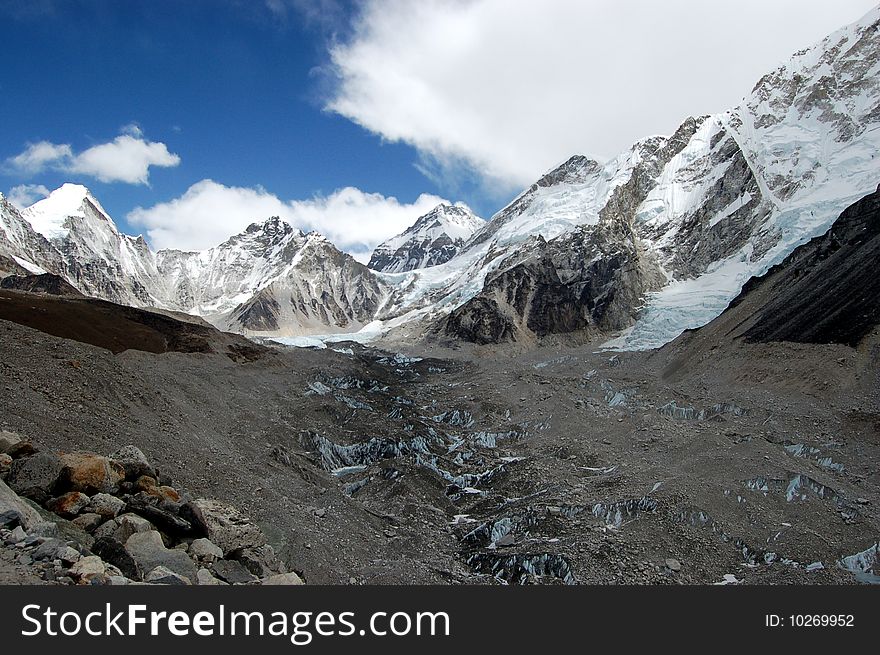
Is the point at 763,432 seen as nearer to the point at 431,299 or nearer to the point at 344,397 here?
the point at 344,397

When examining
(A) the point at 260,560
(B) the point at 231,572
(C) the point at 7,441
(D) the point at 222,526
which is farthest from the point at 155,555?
(C) the point at 7,441

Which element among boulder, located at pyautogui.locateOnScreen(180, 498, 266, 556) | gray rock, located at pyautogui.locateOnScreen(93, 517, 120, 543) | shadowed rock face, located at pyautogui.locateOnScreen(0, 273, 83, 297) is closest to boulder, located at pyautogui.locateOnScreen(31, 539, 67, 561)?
gray rock, located at pyautogui.locateOnScreen(93, 517, 120, 543)

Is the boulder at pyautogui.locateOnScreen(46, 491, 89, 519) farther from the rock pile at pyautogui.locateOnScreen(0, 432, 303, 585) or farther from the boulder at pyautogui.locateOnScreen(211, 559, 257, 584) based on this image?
the boulder at pyautogui.locateOnScreen(211, 559, 257, 584)

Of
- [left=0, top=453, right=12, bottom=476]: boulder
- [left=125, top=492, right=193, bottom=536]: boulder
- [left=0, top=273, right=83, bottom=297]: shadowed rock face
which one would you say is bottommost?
[left=125, top=492, right=193, bottom=536]: boulder

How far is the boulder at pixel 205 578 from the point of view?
10930mm

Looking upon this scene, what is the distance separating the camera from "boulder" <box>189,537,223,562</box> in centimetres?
1248

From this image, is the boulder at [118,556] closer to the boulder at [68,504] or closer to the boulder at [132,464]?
the boulder at [68,504]

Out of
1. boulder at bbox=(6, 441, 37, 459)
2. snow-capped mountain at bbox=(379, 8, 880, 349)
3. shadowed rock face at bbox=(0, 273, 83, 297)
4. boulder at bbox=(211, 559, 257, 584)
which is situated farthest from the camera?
snow-capped mountain at bbox=(379, 8, 880, 349)

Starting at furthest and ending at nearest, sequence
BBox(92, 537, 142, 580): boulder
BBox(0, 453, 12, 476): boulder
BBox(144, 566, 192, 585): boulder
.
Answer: BBox(0, 453, 12, 476): boulder
BBox(92, 537, 142, 580): boulder
BBox(144, 566, 192, 585): boulder

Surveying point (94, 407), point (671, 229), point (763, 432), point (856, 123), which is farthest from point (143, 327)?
point (856, 123)

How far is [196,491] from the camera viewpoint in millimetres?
19125

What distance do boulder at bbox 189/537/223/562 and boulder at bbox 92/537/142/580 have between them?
2466 mm

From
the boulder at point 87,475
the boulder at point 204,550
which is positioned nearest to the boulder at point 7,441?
the boulder at point 87,475

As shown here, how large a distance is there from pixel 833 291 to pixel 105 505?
54392 millimetres
